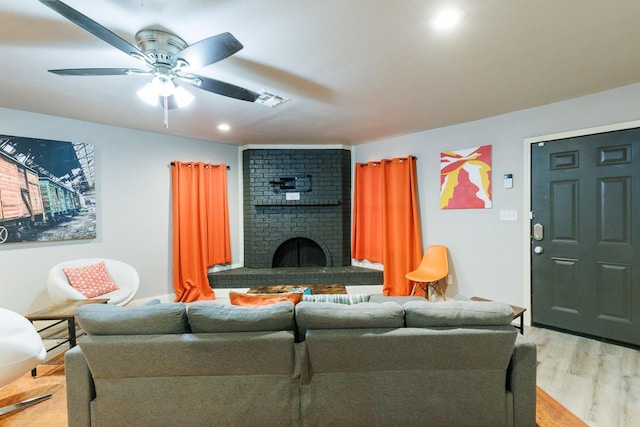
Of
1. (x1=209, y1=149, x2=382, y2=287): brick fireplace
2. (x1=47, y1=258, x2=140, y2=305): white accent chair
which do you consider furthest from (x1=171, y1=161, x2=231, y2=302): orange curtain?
(x1=47, y1=258, x2=140, y2=305): white accent chair

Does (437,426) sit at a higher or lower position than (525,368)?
lower

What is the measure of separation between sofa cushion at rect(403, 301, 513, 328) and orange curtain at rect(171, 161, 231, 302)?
11.4 feet

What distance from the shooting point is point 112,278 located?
3459mm

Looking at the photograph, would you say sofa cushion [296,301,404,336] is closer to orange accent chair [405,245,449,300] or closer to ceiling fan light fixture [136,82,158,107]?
ceiling fan light fixture [136,82,158,107]

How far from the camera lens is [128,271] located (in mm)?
3506

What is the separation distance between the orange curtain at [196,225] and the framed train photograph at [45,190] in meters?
0.97

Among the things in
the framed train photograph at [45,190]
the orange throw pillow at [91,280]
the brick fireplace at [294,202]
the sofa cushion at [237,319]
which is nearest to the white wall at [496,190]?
the brick fireplace at [294,202]

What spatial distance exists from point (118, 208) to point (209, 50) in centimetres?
314

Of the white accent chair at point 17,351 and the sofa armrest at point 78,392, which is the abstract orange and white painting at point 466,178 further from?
the white accent chair at point 17,351

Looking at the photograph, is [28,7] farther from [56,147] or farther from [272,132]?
[272,132]

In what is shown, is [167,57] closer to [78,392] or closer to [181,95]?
[181,95]

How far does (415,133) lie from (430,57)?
214 centimetres

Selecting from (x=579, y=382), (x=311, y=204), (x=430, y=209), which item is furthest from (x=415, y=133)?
(x=579, y=382)

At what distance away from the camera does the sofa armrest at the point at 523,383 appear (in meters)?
1.59
